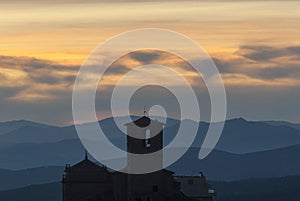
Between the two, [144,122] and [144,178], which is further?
[144,122]

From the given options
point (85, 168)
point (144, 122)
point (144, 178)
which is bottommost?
point (144, 178)

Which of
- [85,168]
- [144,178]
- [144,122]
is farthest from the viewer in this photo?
[85,168]

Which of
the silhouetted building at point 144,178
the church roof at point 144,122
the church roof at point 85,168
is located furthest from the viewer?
the church roof at point 85,168

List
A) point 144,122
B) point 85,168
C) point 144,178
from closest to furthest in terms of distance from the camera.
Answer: point 144,178 < point 144,122 < point 85,168

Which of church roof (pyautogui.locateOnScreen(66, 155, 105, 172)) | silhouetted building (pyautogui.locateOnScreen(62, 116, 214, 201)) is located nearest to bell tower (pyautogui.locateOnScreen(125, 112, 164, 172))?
silhouetted building (pyautogui.locateOnScreen(62, 116, 214, 201))

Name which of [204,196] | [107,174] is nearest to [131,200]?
[107,174]

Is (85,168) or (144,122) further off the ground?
(144,122)

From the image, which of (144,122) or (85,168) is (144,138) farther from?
(85,168)

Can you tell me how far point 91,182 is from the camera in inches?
4628

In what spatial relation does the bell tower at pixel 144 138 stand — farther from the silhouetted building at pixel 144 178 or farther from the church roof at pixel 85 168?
the church roof at pixel 85 168

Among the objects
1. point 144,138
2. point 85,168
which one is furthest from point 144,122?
point 85,168

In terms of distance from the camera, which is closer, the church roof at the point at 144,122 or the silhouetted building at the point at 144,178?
the silhouetted building at the point at 144,178

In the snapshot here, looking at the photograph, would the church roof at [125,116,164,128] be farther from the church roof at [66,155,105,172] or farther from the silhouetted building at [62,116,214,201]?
the church roof at [66,155,105,172]

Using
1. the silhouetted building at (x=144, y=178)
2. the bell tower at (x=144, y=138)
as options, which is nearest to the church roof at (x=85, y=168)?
the silhouetted building at (x=144, y=178)
